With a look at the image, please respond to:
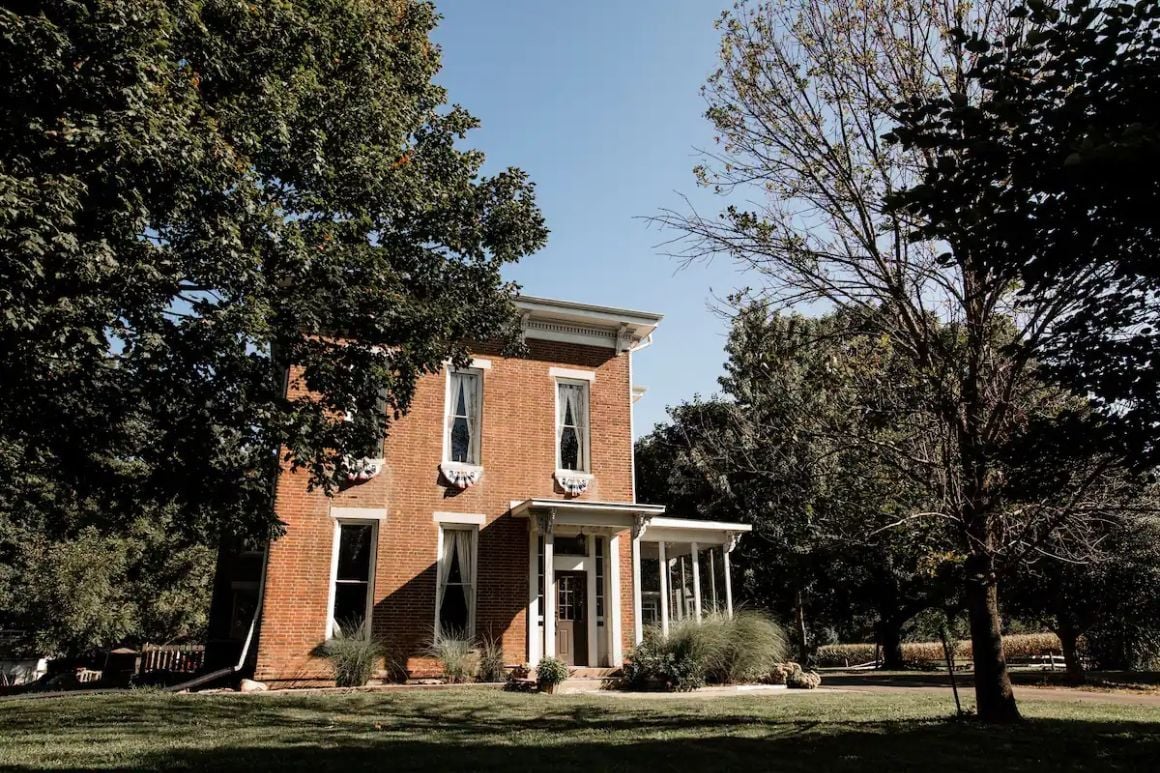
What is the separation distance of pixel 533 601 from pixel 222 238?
10051 millimetres

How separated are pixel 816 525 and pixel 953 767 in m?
4.27

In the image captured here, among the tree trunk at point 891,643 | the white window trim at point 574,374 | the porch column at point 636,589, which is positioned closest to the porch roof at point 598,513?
the porch column at point 636,589

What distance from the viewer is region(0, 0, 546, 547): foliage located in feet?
25.5

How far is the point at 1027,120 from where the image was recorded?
5.22 metres

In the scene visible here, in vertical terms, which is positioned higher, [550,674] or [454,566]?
[454,566]

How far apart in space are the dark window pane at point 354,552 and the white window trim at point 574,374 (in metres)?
5.12

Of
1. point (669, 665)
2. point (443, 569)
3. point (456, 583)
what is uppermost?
point (443, 569)

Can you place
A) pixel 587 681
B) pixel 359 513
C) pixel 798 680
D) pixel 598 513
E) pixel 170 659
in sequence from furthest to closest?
pixel 170 659 → pixel 598 513 → pixel 359 513 → pixel 798 680 → pixel 587 681

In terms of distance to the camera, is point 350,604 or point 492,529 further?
point 492,529

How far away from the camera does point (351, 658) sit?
14.6 meters

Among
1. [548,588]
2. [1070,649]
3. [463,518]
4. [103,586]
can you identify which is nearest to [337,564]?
[463,518]

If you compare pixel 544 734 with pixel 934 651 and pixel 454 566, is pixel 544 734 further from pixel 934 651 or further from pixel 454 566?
pixel 934 651

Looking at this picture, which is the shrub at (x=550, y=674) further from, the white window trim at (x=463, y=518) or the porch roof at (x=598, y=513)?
the white window trim at (x=463, y=518)

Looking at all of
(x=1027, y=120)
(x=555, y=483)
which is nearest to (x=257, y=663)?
(x=555, y=483)
